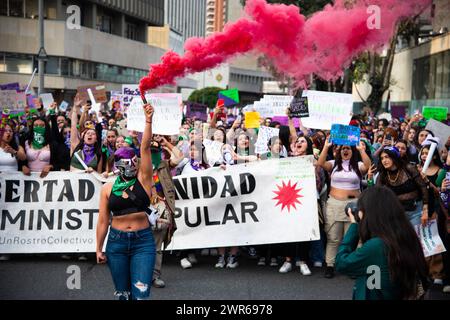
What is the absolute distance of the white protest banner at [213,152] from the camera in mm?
9328

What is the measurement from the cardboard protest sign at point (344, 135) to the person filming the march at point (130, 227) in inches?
120

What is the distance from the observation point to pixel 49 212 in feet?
29.5

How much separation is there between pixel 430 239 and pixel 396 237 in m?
3.97

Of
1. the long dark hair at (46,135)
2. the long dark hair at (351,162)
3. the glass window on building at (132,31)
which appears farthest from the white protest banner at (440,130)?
the glass window on building at (132,31)

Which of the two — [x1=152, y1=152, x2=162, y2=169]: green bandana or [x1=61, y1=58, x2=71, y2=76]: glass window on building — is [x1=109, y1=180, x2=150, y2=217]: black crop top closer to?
[x1=152, y1=152, x2=162, y2=169]: green bandana

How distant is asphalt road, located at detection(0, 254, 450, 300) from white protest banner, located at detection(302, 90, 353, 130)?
1988 millimetres

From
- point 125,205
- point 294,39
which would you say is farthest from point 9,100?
point 125,205

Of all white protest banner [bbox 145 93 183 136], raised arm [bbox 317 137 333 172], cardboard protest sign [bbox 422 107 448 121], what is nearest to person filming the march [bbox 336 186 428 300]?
raised arm [bbox 317 137 333 172]

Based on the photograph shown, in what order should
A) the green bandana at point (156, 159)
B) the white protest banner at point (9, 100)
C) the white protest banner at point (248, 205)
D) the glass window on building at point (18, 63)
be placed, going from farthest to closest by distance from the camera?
the glass window on building at point (18, 63) → the white protest banner at point (9, 100) → the white protest banner at point (248, 205) → the green bandana at point (156, 159)

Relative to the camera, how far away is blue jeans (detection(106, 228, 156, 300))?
545cm

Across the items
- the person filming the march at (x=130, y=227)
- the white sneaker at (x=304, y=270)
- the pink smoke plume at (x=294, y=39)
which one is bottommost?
→ the white sneaker at (x=304, y=270)

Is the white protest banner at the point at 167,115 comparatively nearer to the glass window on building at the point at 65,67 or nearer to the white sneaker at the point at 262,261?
the white sneaker at the point at 262,261

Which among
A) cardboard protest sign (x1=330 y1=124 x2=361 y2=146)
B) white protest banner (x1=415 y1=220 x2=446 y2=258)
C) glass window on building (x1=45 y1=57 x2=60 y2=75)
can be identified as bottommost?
white protest banner (x1=415 y1=220 x2=446 y2=258)

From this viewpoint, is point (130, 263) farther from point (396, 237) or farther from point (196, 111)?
point (196, 111)
